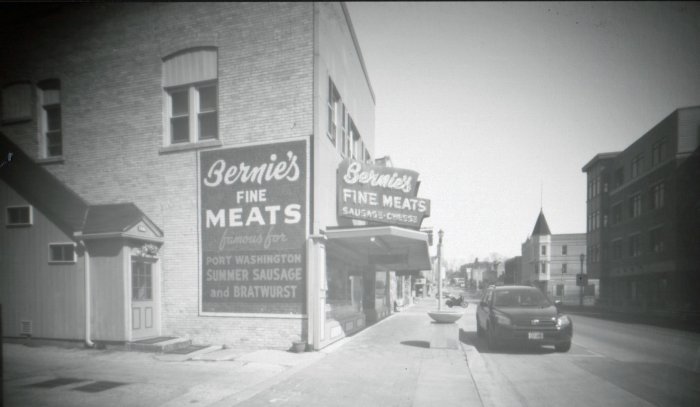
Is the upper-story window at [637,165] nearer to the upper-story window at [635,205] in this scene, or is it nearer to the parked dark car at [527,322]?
the upper-story window at [635,205]

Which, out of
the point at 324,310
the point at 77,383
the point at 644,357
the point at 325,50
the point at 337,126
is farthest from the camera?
the point at 337,126

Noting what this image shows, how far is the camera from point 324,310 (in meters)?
10.2

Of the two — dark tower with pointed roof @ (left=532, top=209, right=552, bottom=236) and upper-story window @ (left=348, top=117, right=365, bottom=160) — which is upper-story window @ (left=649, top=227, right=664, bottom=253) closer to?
upper-story window @ (left=348, top=117, right=365, bottom=160)

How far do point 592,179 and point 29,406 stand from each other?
50.5 meters

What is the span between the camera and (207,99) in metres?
11.4

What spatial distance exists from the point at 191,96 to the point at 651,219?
33991 millimetres

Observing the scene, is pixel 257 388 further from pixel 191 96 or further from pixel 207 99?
pixel 191 96

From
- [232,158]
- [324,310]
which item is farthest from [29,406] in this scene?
[232,158]

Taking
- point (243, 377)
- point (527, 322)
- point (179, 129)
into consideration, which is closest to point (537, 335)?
point (527, 322)

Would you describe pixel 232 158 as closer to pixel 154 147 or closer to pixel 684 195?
pixel 154 147

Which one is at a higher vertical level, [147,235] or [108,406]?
[147,235]

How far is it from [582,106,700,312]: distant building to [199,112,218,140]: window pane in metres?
29.0

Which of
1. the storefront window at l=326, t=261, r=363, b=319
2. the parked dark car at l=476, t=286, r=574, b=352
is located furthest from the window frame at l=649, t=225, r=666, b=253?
the storefront window at l=326, t=261, r=363, b=319

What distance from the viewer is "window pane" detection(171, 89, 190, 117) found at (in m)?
11.5
